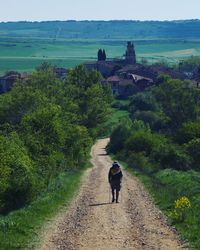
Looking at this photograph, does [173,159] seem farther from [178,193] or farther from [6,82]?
[6,82]

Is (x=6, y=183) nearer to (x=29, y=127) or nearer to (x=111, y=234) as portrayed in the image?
(x=111, y=234)

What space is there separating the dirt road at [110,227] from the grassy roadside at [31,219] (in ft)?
1.34

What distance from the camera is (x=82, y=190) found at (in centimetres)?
2906

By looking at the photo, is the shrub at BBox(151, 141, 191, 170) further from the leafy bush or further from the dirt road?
the dirt road

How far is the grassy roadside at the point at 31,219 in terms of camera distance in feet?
53.7

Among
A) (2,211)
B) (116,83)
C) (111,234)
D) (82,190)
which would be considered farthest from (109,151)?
(116,83)

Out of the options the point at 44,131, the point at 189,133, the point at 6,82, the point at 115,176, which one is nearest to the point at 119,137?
the point at 189,133

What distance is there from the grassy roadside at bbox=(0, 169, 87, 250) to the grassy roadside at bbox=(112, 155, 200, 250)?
3.73m

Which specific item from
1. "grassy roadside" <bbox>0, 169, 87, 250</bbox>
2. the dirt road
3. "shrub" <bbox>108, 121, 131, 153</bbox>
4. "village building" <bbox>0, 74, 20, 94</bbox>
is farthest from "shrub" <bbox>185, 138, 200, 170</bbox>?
"village building" <bbox>0, 74, 20, 94</bbox>

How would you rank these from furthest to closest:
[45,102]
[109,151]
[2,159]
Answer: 1. [109,151]
2. [45,102]
3. [2,159]

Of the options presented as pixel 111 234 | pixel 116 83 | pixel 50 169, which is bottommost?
pixel 116 83

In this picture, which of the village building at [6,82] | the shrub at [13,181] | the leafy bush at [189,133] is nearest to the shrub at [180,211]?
the shrub at [13,181]

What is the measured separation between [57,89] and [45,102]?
973 cm

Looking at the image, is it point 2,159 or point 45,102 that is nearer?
point 2,159
